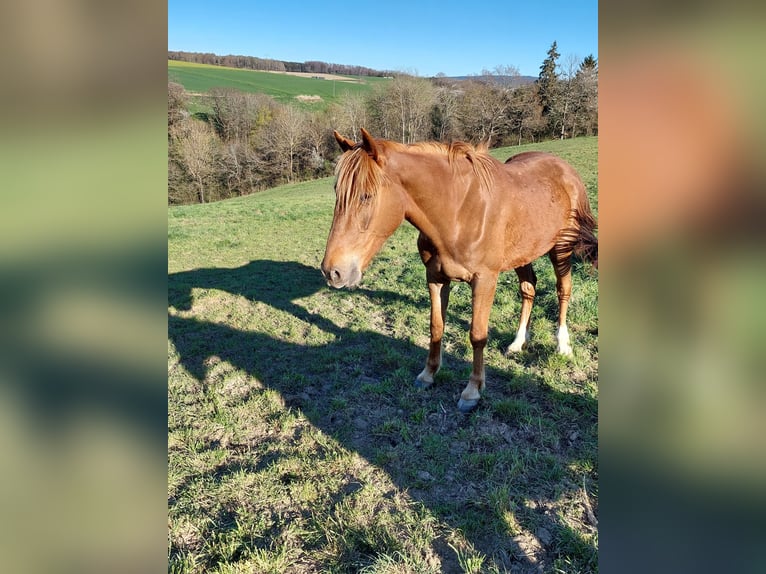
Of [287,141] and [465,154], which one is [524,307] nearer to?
[465,154]

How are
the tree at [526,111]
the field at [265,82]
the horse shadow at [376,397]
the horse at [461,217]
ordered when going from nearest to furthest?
the horse shadow at [376,397] < the horse at [461,217] < the tree at [526,111] < the field at [265,82]

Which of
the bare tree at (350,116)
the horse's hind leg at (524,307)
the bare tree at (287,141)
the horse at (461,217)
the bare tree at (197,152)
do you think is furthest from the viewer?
the bare tree at (287,141)

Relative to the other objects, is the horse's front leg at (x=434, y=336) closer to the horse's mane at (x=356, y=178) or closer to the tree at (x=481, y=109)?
the horse's mane at (x=356, y=178)

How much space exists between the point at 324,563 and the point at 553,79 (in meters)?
41.9

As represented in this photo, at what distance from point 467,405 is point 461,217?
167 cm

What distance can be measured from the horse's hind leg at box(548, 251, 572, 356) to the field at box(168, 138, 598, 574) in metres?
0.15

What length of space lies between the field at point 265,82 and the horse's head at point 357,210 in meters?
48.6

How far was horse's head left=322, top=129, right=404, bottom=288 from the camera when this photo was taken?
305 centimetres

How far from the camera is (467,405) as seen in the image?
149 inches

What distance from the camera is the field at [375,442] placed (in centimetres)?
245

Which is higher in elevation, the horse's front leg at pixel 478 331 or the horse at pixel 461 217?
the horse at pixel 461 217

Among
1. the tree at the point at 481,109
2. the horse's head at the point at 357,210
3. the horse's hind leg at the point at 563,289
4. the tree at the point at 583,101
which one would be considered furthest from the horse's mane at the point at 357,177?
the tree at the point at 583,101

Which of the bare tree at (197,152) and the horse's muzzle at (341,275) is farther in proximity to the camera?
the bare tree at (197,152)
